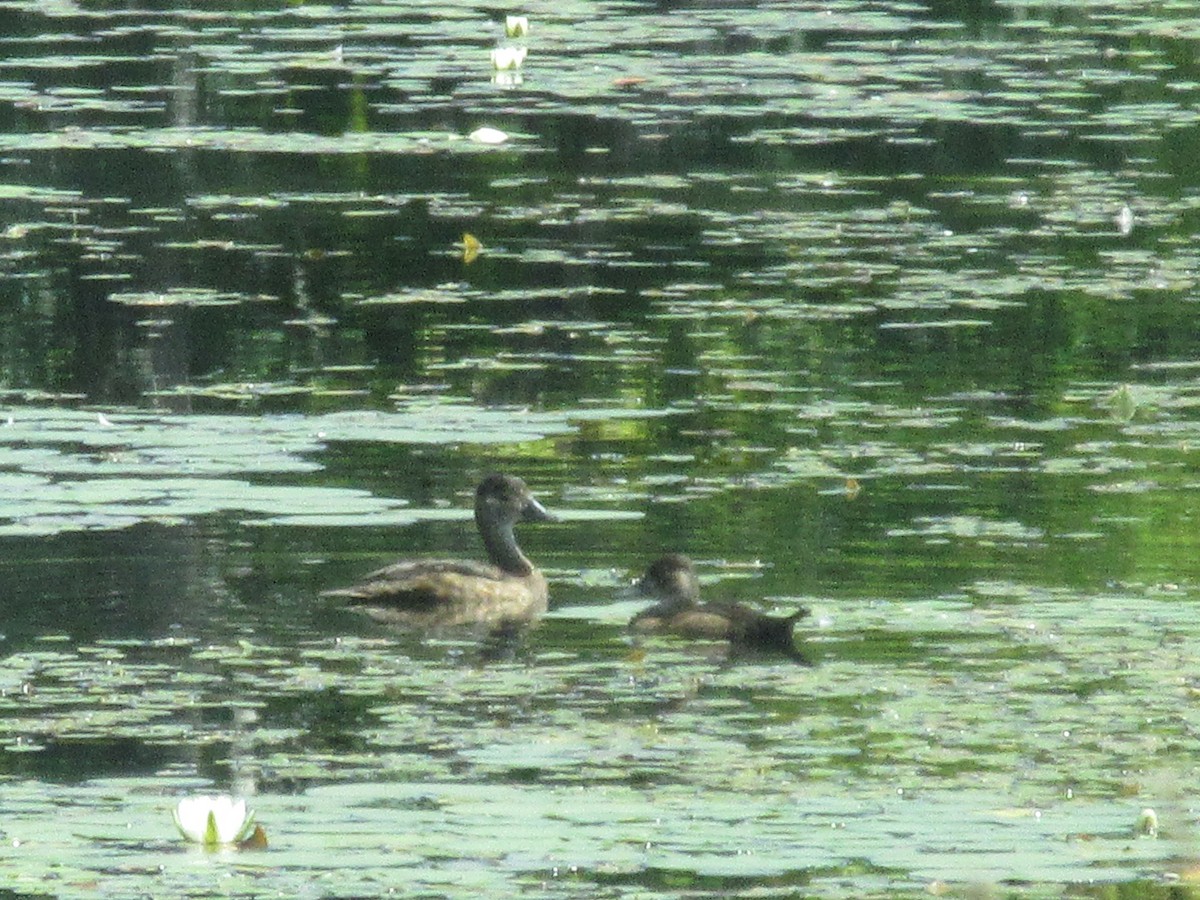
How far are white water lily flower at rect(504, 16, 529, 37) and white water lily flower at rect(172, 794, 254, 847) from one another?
16754 mm

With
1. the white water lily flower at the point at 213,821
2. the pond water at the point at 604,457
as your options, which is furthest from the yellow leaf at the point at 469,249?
the white water lily flower at the point at 213,821

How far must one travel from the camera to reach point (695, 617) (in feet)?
30.6

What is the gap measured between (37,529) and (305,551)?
89 centimetres

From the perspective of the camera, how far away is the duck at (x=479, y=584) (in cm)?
959

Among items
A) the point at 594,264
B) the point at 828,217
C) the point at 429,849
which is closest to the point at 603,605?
the point at 429,849

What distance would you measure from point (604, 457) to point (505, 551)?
1508 millimetres

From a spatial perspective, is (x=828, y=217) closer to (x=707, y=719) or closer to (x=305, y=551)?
(x=305, y=551)

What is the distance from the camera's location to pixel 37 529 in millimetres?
10391

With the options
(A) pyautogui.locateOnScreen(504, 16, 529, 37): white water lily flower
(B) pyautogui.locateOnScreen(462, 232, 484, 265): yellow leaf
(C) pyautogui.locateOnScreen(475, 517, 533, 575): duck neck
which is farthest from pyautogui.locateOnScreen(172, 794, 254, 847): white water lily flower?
(A) pyautogui.locateOnScreen(504, 16, 529, 37): white water lily flower

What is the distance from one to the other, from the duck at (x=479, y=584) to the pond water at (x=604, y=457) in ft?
0.31

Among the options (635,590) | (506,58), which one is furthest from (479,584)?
(506,58)

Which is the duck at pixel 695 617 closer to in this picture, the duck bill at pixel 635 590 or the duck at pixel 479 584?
the duck bill at pixel 635 590

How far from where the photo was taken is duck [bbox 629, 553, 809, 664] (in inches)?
359

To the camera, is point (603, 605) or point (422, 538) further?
point (422, 538)
